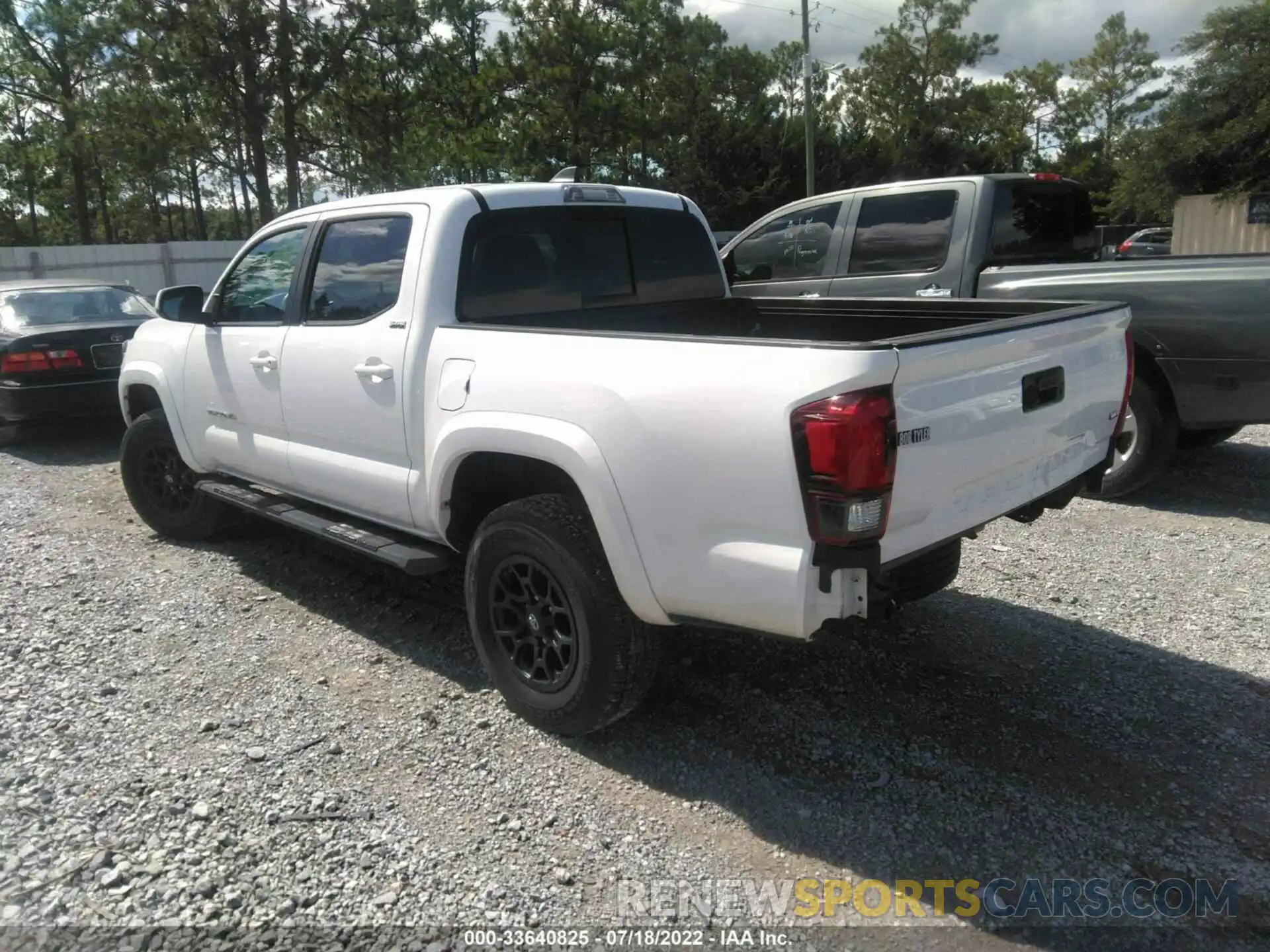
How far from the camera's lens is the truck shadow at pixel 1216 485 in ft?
20.0

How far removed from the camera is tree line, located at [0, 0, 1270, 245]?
21.3 m

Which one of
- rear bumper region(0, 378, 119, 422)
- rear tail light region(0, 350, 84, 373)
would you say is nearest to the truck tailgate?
rear bumper region(0, 378, 119, 422)

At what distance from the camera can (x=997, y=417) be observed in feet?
9.98

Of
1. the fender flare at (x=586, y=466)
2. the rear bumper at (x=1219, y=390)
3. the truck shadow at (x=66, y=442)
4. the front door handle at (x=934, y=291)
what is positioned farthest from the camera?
the truck shadow at (x=66, y=442)

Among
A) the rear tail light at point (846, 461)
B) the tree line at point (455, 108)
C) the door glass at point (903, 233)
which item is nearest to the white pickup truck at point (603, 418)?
the rear tail light at point (846, 461)

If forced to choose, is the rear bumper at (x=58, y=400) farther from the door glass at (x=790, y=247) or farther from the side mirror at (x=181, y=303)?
the door glass at (x=790, y=247)

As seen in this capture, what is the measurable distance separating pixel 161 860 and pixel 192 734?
78 centimetres

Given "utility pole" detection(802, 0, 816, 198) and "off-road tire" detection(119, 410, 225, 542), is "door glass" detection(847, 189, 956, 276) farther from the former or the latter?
"utility pole" detection(802, 0, 816, 198)

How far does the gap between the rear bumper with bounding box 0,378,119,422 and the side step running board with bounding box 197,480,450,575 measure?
410 centimetres

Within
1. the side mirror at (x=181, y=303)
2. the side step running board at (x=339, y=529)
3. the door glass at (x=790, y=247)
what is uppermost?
the door glass at (x=790, y=247)

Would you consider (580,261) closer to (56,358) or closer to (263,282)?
(263,282)

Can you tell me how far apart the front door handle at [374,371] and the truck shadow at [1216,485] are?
4.77 metres

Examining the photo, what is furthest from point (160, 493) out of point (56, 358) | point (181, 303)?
point (56, 358)

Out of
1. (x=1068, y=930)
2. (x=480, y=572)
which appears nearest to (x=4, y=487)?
(x=480, y=572)
